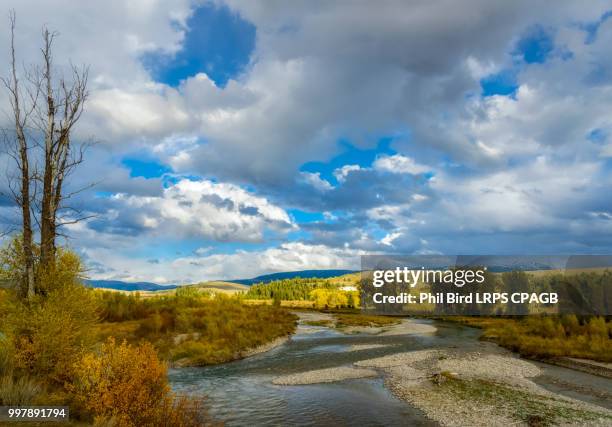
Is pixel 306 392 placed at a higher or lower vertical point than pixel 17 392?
lower

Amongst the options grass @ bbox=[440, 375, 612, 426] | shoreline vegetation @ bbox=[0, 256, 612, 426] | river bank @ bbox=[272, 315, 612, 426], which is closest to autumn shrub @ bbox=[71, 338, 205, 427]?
shoreline vegetation @ bbox=[0, 256, 612, 426]

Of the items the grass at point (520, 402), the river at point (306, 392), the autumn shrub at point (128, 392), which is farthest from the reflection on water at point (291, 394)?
the autumn shrub at point (128, 392)

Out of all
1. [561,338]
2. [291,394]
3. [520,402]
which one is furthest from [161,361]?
[561,338]

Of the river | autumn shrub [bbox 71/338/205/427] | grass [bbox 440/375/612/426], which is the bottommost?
the river

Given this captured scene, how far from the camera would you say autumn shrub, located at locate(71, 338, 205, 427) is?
14586 millimetres

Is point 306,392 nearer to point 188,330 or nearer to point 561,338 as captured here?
point 188,330

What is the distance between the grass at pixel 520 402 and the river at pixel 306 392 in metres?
3.23

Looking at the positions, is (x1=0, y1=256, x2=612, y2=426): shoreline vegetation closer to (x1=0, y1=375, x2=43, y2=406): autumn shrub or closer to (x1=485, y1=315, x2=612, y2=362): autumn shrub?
(x1=0, y1=375, x2=43, y2=406): autumn shrub

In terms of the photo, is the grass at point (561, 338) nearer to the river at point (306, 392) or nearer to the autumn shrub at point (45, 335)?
the river at point (306, 392)

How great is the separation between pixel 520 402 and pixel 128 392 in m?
22.6

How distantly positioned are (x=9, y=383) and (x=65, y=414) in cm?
247

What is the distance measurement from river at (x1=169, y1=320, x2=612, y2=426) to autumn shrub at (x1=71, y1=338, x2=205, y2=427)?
7.07m

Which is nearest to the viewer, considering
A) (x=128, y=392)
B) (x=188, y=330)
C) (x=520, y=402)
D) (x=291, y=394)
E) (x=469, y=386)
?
A: (x=128, y=392)

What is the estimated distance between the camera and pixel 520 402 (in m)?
24.5
